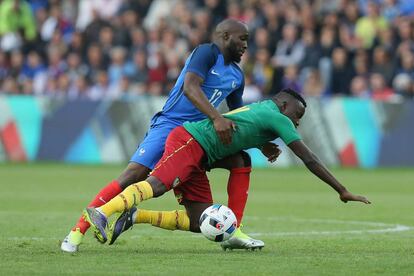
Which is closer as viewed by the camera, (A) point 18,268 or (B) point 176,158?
(A) point 18,268

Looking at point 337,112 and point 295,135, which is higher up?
point 295,135

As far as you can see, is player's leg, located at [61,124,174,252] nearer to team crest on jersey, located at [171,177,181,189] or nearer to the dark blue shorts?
the dark blue shorts

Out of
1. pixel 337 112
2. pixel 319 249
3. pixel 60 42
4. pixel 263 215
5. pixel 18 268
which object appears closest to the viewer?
pixel 18 268

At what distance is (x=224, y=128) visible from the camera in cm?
961

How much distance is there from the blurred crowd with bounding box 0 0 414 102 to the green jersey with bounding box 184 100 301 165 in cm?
1467

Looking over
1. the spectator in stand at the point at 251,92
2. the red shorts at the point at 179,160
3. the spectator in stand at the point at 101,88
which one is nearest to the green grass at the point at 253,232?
the red shorts at the point at 179,160

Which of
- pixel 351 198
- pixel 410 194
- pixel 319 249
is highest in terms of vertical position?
pixel 351 198

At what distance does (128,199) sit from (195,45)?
17446 mm

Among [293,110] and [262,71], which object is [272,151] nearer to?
[293,110]

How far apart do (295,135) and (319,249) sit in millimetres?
1206

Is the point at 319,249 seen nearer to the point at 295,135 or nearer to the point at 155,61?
the point at 295,135

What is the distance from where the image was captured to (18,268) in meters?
8.45

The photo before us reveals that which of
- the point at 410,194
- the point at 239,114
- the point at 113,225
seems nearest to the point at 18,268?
the point at 113,225

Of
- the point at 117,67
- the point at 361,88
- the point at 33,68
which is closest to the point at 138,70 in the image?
the point at 117,67
